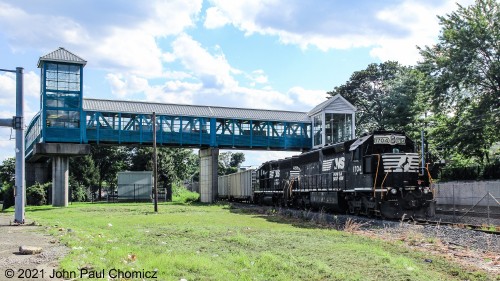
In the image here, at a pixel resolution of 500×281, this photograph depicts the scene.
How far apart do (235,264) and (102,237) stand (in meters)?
6.55

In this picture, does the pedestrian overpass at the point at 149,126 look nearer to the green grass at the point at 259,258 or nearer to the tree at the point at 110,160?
the tree at the point at 110,160

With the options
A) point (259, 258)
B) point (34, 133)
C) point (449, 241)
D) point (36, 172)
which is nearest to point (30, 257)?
point (259, 258)

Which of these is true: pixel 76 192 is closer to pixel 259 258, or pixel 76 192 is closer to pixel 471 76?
pixel 471 76

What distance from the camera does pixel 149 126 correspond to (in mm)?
47844

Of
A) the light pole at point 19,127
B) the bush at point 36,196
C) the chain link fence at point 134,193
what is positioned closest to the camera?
the light pole at point 19,127

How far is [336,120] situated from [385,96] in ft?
52.3

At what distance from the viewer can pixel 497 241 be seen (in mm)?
13953

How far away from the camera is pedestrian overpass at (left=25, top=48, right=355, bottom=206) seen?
4247 centimetres

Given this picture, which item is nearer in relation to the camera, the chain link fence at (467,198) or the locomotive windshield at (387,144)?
the locomotive windshield at (387,144)

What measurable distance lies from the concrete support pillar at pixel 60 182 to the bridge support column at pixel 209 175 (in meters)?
14.5

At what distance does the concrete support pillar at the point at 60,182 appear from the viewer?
43.0m

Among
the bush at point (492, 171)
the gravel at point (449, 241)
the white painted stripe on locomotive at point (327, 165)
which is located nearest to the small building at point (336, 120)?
the bush at point (492, 171)

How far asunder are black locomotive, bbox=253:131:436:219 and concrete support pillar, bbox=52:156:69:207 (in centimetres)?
2536

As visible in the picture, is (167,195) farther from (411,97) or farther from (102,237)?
(102,237)
